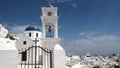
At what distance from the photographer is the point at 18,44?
1089 inches

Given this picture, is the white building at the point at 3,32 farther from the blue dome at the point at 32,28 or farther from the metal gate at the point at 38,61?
the metal gate at the point at 38,61

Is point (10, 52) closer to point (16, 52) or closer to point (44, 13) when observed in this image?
point (16, 52)

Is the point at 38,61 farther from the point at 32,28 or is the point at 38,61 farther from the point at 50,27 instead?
the point at 32,28

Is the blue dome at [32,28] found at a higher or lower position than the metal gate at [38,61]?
higher

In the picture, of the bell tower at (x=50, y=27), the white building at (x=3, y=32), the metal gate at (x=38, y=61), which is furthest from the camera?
the white building at (x=3, y=32)

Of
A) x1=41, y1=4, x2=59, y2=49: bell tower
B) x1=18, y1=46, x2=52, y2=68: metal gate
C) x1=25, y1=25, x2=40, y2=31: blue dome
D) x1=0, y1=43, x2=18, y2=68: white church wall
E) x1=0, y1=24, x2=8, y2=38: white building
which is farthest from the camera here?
x1=0, y1=24, x2=8, y2=38: white building

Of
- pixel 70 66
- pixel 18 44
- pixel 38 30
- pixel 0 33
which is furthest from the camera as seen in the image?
pixel 0 33

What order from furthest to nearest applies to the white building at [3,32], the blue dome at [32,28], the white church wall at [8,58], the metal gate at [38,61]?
the white building at [3,32] < the blue dome at [32,28] < the metal gate at [38,61] < the white church wall at [8,58]

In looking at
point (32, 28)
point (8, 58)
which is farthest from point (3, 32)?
point (8, 58)

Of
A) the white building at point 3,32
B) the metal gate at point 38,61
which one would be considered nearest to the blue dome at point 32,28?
the white building at point 3,32

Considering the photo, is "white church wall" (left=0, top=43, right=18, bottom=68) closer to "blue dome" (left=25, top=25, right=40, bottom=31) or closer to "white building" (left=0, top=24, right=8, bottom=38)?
"blue dome" (left=25, top=25, right=40, bottom=31)

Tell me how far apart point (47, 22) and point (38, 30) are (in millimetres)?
10489

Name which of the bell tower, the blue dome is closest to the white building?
the blue dome

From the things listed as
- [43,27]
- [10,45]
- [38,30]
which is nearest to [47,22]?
[43,27]
